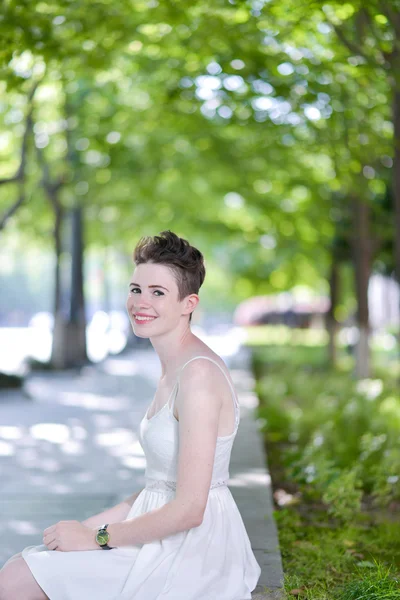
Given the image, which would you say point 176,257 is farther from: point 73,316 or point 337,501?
point 73,316

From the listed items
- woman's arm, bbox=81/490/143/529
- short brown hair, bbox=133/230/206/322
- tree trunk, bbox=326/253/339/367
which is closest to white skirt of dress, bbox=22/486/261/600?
woman's arm, bbox=81/490/143/529

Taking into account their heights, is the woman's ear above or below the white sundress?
above

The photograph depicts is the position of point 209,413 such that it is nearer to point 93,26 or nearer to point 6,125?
point 93,26

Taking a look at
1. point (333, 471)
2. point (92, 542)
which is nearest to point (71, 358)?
point (333, 471)

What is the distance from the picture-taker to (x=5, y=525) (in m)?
6.35

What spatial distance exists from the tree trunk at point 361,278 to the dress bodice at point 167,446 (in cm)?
1295

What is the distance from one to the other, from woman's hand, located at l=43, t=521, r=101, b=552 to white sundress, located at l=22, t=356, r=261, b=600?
0.10 ft

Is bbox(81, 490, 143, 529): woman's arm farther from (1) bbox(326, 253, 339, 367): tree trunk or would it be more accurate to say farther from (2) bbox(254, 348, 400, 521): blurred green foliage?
(1) bbox(326, 253, 339, 367): tree trunk

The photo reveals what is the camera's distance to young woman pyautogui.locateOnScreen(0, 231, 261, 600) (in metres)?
3.33

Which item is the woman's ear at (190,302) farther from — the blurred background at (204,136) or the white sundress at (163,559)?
the blurred background at (204,136)

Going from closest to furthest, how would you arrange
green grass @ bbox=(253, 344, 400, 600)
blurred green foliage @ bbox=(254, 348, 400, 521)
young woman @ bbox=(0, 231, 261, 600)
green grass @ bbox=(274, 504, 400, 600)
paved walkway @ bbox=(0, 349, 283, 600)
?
young woman @ bbox=(0, 231, 261, 600) → green grass @ bbox=(274, 504, 400, 600) → green grass @ bbox=(253, 344, 400, 600) → paved walkway @ bbox=(0, 349, 283, 600) → blurred green foliage @ bbox=(254, 348, 400, 521)

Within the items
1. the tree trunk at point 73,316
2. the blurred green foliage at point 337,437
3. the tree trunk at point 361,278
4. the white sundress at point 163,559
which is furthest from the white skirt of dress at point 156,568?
the tree trunk at point 73,316

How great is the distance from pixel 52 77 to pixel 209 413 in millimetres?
12160

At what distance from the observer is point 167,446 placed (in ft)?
11.5
